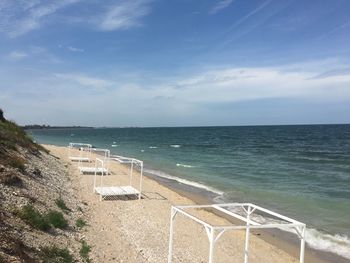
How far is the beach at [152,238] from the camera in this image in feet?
37.5

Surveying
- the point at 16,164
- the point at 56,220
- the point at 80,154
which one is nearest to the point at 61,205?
the point at 56,220

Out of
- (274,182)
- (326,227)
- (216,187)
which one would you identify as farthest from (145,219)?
(274,182)

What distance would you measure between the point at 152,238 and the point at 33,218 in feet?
13.1

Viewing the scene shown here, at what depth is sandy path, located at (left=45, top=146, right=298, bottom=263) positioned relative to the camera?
11383 mm

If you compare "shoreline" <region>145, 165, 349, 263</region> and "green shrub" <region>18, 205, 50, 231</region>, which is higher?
"green shrub" <region>18, 205, 50, 231</region>

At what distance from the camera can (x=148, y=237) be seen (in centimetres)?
1301

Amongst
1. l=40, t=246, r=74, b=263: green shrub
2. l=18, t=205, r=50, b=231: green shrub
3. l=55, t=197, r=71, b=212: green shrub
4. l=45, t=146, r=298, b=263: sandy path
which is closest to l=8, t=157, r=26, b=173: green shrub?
l=55, t=197, r=71, b=212: green shrub

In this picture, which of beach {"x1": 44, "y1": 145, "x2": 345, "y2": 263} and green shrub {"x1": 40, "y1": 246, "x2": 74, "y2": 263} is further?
beach {"x1": 44, "y1": 145, "x2": 345, "y2": 263}

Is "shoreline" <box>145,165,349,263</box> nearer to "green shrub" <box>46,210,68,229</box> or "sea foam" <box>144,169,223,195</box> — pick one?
A: "sea foam" <box>144,169,223,195</box>

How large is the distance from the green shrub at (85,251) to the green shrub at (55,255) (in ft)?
1.53

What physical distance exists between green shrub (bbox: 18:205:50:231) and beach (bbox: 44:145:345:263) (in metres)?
1.43

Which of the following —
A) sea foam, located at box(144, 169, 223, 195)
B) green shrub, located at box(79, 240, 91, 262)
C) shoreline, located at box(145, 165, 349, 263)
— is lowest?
shoreline, located at box(145, 165, 349, 263)

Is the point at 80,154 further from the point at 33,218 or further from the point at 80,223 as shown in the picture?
the point at 33,218

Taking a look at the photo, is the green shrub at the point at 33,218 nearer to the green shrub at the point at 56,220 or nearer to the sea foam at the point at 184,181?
the green shrub at the point at 56,220
